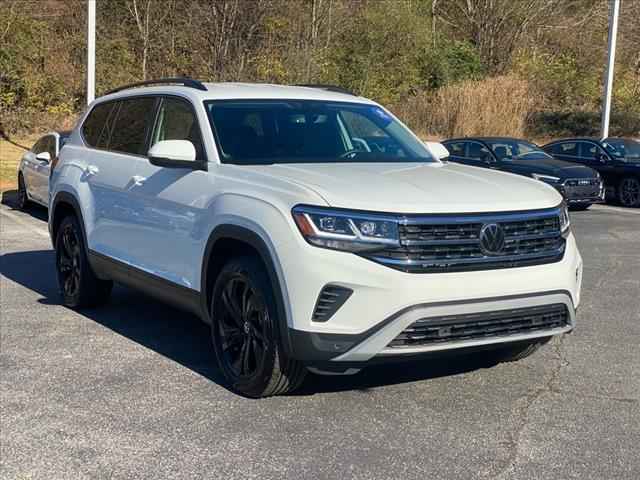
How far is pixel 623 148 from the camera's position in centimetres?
1791

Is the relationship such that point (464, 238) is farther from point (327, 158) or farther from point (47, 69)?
point (47, 69)

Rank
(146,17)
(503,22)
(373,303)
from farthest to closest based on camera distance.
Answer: (503,22) → (146,17) → (373,303)

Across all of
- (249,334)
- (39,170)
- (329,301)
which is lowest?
(39,170)

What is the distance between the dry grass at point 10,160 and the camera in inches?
656

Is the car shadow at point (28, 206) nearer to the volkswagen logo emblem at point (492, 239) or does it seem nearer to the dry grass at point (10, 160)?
the dry grass at point (10, 160)

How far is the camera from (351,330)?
13.8 feet

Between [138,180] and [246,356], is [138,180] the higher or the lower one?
the higher one

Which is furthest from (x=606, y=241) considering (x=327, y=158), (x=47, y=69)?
(x=47, y=69)

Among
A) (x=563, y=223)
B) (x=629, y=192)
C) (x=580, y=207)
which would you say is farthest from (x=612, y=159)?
(x=563, y=223)

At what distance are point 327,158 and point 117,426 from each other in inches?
81.4

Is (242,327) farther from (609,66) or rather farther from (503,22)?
(503,22)

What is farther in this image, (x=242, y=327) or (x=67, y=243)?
(x=67, y=243)

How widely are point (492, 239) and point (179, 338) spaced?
272 centimetres

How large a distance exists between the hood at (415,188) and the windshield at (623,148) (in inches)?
531
